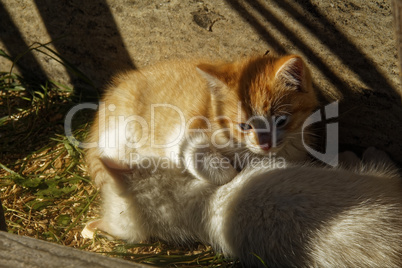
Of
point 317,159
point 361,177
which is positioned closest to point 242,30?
point 317,159

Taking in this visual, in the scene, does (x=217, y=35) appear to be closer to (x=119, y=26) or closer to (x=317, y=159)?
(x=119, y=26)

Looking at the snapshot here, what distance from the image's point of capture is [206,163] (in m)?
2.11

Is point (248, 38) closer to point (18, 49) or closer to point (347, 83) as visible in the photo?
point (347, 83)

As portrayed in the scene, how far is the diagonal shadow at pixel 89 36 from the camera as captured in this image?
2.75 m

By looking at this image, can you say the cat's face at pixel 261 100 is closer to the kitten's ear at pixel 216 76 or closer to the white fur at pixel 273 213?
the kitten's ear at pixel 216 76

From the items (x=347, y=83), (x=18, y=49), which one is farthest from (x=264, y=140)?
(x=18, y=49)

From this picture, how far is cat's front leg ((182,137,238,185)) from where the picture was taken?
2096mm

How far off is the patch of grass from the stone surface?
7.5 inches

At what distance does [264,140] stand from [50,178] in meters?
1.34

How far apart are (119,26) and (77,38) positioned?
37cm

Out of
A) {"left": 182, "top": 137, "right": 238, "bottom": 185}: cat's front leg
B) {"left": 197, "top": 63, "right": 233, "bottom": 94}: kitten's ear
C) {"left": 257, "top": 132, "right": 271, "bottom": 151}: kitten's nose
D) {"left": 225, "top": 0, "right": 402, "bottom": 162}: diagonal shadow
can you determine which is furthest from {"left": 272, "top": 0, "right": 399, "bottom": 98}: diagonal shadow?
{"left": 182, "top": 137, "right": 238, "bottom": 185}: cat's front leg

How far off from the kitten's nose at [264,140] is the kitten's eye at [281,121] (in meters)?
0.08

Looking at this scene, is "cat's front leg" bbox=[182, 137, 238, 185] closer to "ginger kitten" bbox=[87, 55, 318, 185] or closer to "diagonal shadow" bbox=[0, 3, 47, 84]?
"ginger kitten" bbox=[87, 55, 318, 185]

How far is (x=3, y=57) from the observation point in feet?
10.6
